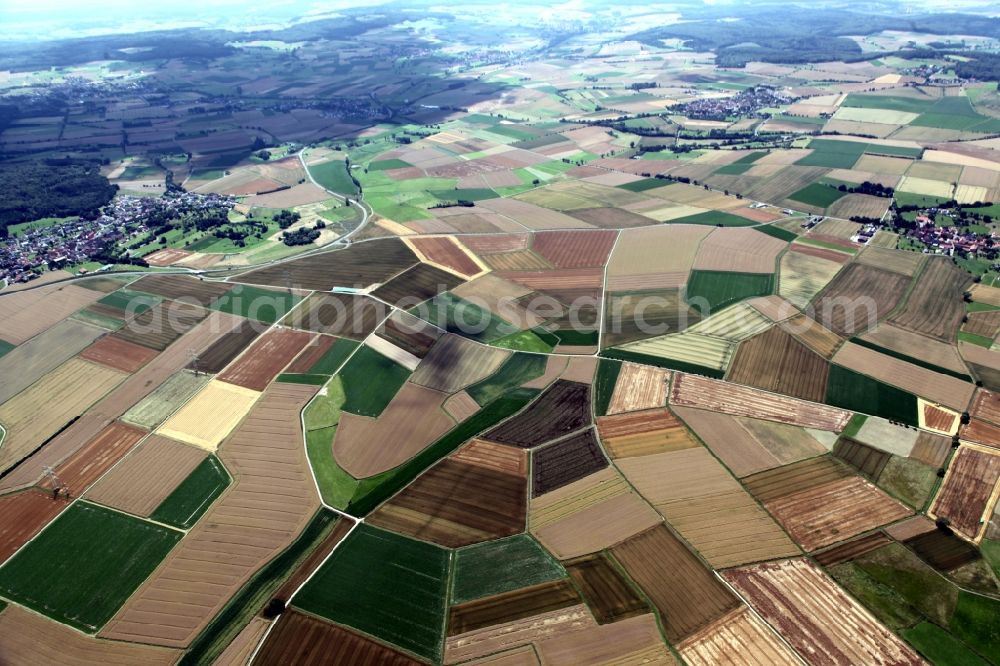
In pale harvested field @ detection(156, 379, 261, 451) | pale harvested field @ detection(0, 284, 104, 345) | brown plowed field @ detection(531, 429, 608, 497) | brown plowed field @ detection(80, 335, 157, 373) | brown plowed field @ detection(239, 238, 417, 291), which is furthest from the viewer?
brown plowed field @ detection(239, 238, 417, 291)

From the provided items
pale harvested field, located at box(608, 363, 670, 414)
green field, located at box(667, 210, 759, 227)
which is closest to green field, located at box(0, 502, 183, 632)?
pale harvested field, located at box(608, 363, 670, 414)

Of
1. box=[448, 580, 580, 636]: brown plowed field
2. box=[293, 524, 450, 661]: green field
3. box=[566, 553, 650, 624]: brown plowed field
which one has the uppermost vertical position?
box=[566, 553, 650, 624]: brown plowed field

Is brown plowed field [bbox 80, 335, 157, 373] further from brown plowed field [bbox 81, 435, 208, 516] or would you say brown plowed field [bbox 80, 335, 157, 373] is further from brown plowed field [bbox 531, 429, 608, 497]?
brown plowed field [bbox 531, 429, 608, 497]

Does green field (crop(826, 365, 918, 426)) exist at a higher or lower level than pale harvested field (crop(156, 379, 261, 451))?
higher

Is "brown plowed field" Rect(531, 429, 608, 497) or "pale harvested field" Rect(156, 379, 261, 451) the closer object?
"brown plowed field" Rect(531, 429, 608, 497)

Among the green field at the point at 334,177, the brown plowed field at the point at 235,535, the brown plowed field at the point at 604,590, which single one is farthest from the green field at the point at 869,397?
the green field at the point at 334,177

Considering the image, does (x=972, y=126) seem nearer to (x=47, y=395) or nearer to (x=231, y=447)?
(x=231, y=447)

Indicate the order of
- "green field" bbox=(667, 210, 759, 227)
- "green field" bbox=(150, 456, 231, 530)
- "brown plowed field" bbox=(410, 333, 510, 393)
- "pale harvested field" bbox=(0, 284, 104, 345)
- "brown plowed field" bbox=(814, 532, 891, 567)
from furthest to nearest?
"green field" bbox=(667, 210, 759, 227)
"pale harvested field" bbox=(0, 284, 104, 345)
"brown plowed field" bbox=(410, 333, 510, 393)
"green field" bbox=(150, 456, 231, 530)
"brown plowed field" bbox=(814, 532, 891, 567)

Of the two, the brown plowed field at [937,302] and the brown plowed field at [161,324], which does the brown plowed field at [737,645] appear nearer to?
the brown plowed field at [937,302]
